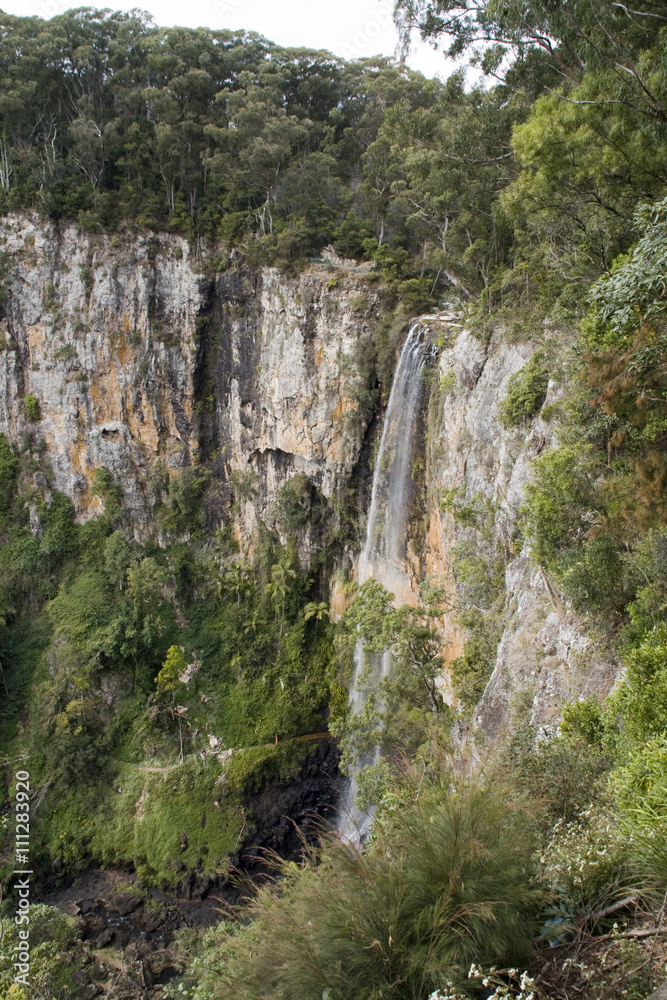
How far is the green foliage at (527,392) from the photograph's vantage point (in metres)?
9.52

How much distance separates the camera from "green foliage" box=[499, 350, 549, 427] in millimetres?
9523

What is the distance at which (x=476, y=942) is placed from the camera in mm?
2826

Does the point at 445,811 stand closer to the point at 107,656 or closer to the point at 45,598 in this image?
the point at 107,656

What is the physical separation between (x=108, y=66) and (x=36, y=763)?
84.2ft

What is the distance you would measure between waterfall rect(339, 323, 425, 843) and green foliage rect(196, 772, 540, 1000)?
1144cm

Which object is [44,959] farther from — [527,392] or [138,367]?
[138,367]

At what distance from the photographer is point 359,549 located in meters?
18.9

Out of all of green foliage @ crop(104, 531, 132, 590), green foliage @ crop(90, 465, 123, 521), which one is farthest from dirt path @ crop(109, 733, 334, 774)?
green foliage @ crop(90, 465, 123, 521)

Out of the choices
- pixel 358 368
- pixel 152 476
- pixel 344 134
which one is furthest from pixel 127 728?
pixel 344 134

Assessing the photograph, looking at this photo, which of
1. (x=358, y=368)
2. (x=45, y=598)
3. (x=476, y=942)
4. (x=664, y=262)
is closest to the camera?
(x=476, y=942)

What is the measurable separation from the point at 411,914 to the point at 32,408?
23.2m

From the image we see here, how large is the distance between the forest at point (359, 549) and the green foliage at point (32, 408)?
0.59 feet

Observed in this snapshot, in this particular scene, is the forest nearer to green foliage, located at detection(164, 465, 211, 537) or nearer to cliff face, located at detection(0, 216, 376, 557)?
green foliage, located at detection(164, 465, 211, 537)

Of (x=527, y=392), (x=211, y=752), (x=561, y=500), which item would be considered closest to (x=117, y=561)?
(x=211, y=752)
